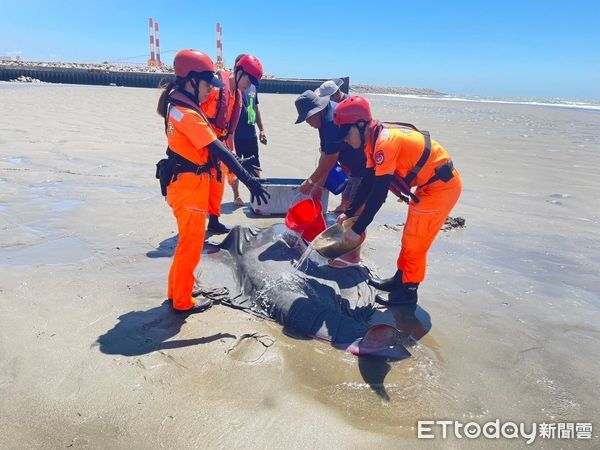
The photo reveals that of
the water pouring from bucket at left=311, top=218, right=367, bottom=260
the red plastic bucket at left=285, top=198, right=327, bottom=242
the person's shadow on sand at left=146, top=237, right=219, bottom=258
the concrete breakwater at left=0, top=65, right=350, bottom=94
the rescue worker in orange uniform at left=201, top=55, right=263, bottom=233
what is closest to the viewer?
the water pouring from bucket at left=311, top=218, right=367, bottom=260

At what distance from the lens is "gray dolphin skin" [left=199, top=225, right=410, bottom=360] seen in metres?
3.19

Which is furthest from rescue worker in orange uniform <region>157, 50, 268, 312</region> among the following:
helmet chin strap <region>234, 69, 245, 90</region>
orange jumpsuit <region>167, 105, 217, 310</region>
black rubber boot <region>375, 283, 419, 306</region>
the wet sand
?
helmet chin strap <region>234, 69, 245, 90</region>

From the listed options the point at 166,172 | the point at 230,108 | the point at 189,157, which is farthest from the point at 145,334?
the point at 230,108

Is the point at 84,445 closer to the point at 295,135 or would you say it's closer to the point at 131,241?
the point at 131,241

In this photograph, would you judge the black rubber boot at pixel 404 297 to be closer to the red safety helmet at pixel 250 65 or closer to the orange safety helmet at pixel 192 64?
the orange safety helmet at pixel 192 64

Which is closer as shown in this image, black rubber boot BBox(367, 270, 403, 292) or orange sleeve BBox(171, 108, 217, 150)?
orange sleeve BBox(171, 108, 217, 150)

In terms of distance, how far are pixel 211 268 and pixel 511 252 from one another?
3.29 meters

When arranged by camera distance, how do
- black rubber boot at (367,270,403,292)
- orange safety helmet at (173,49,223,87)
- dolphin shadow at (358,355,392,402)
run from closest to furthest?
dolphin shadow at (358,355,392,402), orange safety helmet at (173,49,223,87), black rubber boot at (367,270,403,292)

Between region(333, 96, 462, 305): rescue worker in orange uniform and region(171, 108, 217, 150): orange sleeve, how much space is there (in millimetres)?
990

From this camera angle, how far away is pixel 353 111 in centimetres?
337

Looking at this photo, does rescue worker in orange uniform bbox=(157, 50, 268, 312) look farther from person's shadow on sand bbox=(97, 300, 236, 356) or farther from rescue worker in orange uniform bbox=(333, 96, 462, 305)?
rescue worker in orange uniform bbox=(333, 96, 462, 305)

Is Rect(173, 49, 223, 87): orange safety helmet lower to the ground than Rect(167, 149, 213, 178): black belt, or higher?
higher

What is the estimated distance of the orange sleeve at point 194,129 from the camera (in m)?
3.06

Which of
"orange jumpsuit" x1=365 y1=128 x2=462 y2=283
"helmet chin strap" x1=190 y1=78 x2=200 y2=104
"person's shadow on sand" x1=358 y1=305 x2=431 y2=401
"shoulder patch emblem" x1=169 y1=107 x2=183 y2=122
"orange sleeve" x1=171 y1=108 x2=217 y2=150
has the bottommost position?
"person's shadow on sand" x1=358 y1=305 x2=431 y2=401
